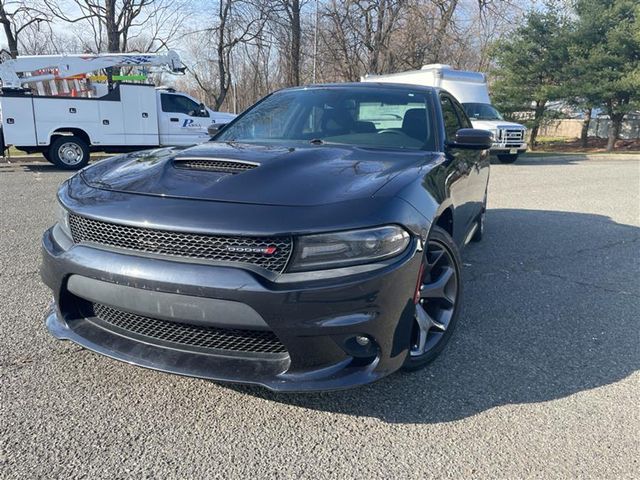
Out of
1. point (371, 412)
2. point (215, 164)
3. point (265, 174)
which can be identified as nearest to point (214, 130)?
point (215, 164)

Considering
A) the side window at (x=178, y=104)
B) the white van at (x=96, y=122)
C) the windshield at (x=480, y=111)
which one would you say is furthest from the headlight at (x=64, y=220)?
the windshield at (x=480, y=111)

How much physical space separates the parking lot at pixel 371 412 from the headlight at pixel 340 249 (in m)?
0.77

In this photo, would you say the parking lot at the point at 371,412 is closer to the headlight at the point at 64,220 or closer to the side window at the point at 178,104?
the headlight at the point at 64,220

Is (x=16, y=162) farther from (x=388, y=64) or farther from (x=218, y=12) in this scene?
(x=388, y=64)

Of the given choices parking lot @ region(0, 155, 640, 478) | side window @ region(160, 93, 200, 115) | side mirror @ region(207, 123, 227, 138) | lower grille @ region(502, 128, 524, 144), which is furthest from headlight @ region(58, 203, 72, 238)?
lower grille @ region(502, 128, 524, 144)

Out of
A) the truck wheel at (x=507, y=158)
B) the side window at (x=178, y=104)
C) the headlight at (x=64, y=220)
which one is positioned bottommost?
the truck wheel at (x=507, y=158)

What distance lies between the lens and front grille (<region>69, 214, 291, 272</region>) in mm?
2018

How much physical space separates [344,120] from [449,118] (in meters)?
0.96

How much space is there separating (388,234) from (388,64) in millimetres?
24849

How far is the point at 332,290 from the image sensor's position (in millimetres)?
1983

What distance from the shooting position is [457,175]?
3.41m

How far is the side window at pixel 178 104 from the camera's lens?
14.0m

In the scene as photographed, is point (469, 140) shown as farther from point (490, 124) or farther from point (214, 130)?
point (490, 124)

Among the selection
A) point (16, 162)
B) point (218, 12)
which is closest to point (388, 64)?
point (218, 12)
